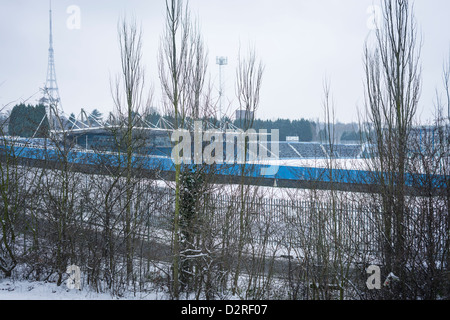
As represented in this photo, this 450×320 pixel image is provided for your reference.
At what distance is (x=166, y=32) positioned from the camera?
756 cm

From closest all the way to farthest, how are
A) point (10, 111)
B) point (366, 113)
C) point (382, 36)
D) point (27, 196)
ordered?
point (382, 36) < point (366, 113) < point (27, 196) < point (10, 111)

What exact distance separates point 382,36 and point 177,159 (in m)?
5.08

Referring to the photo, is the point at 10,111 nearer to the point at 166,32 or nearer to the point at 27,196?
the point at 27,196

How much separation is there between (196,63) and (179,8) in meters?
1.31

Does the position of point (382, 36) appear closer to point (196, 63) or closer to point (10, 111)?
point (196, 63)

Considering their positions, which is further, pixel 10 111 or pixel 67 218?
pixel 10 111

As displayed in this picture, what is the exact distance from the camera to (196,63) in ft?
27.9

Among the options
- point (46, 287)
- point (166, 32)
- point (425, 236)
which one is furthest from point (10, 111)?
point (425, 236)

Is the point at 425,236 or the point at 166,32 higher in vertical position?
the point at 166,32

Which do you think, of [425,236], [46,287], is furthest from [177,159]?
[425,236]

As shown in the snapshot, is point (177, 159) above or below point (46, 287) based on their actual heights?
above
